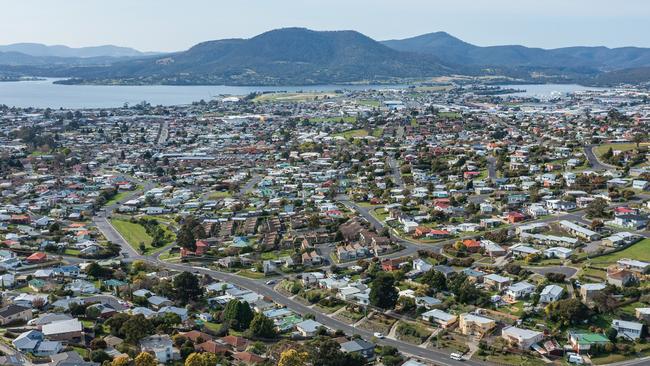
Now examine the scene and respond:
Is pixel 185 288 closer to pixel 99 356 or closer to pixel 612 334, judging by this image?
pixel 99 356

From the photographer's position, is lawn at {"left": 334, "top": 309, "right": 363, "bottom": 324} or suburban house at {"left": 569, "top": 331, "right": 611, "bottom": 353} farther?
lawn at {"left": 334, "top": 309, "right": 363, "bottom": 324}

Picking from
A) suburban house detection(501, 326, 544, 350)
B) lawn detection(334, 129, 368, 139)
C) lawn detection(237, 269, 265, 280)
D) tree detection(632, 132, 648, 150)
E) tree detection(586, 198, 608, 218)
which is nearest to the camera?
suburban house detection(501, 326, 544, 350)

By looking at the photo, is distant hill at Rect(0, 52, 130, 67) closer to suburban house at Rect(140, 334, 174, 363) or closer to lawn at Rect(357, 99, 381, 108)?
lawn at Rect(357, 99, 381, 108)

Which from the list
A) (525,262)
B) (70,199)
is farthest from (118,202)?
(525,262)

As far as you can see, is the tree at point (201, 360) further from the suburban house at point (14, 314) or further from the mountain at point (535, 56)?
the mountain at point (535, 56)

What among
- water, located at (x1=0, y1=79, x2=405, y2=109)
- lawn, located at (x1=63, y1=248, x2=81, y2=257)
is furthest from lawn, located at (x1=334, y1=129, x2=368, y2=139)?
water, located at (x1=0, y1=79, x2=405, y2=109)

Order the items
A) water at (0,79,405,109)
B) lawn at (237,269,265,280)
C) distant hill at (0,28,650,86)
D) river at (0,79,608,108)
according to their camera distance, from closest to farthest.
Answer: lawn at (237,269,265,280), water at (0,79,405,109), river at (0,79,608,108), distant hill at (0,28,650,86)

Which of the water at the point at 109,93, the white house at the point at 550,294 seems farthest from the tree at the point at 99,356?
the water at the point at 109,93
